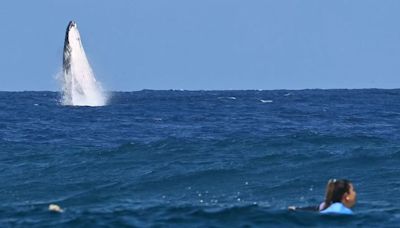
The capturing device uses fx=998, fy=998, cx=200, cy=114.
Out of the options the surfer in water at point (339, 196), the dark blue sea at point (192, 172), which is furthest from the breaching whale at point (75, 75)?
the surfer in water at point (339, 196)

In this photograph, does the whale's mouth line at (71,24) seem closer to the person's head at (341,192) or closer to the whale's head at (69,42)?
the whale's head at (69,42)

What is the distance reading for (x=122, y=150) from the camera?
30.6 meters

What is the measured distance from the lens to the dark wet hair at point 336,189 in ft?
48.2

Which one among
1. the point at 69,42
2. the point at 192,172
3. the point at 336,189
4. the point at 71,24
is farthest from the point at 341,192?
the point at 69,42

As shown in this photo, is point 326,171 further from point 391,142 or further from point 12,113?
point 12,113

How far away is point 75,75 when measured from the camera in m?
64.2

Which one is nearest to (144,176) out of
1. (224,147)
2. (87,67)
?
(224,147)

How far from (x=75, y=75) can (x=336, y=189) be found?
1990 inches

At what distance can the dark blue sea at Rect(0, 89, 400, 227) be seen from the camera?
55.7ft

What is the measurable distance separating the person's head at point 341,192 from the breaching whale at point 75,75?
4925 cm

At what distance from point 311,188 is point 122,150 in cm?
899

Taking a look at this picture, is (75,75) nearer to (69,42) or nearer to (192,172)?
(69,42)

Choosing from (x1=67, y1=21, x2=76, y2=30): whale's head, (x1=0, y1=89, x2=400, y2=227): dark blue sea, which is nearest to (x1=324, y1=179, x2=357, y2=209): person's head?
(x1=0, y1=89, x2=400, y2=227): dark blue sea

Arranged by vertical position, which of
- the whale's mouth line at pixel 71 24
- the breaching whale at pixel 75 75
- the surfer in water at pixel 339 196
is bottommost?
the surfer in water at pixel 339 196
